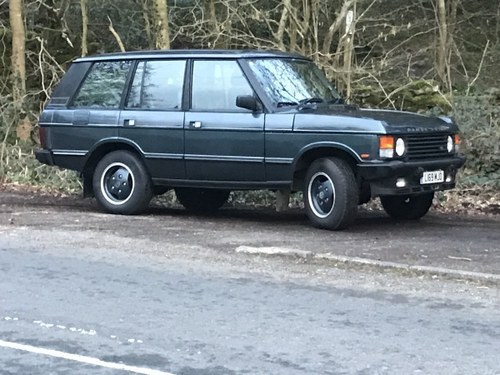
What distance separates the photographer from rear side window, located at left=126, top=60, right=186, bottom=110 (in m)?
12.3

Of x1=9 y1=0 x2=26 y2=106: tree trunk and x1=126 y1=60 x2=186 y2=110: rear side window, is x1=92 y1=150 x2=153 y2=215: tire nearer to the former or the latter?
x1=126 y1=60 x2=186 y2=110: rear side window

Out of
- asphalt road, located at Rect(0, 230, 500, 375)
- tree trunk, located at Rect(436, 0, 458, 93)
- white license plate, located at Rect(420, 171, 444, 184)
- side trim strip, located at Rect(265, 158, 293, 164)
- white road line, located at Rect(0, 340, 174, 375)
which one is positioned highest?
tree trunk, located at Rect(436, 0, 458, 93)

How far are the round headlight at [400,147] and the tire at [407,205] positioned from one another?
1417 mm

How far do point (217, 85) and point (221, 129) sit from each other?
0.61 meters

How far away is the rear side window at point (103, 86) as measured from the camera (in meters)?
12.8

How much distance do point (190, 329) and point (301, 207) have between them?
6970 millimetres

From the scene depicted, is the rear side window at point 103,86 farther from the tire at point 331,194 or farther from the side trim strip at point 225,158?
the tire at point 331,194

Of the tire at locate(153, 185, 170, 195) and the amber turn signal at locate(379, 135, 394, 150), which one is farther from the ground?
the amber turn signal at locate(379, 135, 394, 150)

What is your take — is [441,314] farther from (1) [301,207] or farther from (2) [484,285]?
(1) [301,207]

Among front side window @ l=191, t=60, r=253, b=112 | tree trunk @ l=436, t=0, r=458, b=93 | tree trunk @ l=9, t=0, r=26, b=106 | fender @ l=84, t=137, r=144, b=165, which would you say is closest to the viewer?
front side window @ l=191, t=60, r=253, b=112

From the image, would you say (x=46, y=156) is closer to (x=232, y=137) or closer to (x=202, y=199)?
(x=202, y=199)

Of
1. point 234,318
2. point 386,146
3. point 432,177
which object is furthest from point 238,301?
point 432,177

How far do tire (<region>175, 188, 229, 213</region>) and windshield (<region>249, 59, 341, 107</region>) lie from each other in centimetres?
210

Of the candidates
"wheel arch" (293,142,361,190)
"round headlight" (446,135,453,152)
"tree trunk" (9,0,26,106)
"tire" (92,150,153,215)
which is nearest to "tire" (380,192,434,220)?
"round headlight" (446,135,453,152)
